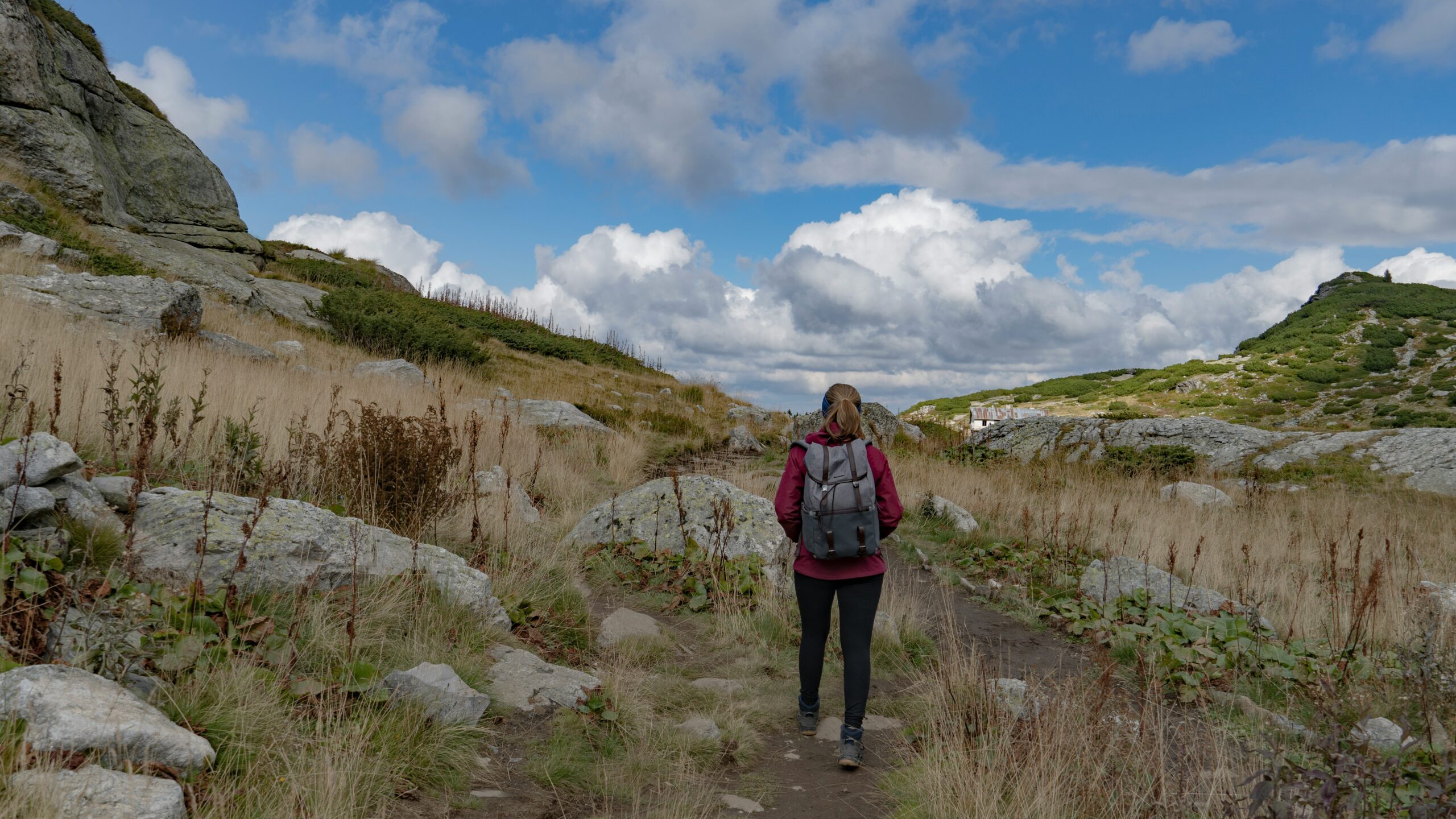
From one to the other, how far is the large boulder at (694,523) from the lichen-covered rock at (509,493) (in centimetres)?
51

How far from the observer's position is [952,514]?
9453 millimetres

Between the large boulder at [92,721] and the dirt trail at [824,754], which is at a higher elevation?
the large boulder at [92,721]

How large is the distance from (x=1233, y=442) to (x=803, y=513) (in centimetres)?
1226

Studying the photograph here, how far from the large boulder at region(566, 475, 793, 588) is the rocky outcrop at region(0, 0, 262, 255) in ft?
56.9

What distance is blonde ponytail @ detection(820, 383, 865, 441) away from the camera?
3.84 meters

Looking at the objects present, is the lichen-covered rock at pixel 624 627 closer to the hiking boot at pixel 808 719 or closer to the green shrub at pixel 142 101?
the hiking boot at pixel 808 719

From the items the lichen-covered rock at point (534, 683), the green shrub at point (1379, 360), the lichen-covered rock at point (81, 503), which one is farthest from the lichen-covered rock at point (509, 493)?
the green shrub at point (1379, 360)

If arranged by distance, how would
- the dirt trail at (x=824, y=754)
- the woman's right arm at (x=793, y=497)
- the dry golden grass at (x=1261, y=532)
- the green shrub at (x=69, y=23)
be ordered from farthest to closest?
the green shrub at (x=69, y=23) → the dry golden grass at (x=1261, y=532) → the woman's right arm at (x=793, y=497) → the dirt trail at (x=824, y=754)

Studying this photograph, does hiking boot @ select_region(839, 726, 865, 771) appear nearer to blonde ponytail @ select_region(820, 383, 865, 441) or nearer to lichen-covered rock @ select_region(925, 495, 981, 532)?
blonde ponytail @ select_region(820, 383, 865, 441)

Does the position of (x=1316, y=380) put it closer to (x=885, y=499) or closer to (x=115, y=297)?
(x=885, y=499)

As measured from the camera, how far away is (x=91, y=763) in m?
2.17

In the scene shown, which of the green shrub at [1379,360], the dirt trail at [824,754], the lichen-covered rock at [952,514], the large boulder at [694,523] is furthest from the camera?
the green shrub at [1379,360]

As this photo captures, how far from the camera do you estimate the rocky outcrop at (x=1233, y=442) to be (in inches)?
429

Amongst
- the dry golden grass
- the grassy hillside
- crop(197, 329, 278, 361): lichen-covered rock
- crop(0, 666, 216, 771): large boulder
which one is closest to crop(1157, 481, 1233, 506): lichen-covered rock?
the dry golden grass
